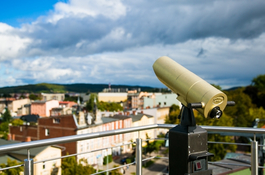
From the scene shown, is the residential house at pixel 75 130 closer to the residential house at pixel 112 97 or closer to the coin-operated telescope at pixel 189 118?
the coin-operated telescope at pixel 189 118

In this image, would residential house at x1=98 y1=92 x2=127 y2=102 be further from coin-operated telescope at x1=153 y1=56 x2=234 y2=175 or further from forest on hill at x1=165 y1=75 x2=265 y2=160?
coin-operated telescope at x1=153 y1=56 x2=234 y2=175

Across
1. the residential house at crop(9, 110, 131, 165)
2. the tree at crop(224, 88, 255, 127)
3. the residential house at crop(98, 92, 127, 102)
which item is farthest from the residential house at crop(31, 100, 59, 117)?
the tree at crop(224, 88, 255, 127)

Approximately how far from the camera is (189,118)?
1815mm

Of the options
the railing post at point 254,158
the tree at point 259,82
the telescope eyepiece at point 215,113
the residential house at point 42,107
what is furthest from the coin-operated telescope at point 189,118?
the residential house at point 42,107

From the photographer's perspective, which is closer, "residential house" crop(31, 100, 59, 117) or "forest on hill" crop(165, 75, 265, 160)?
"forest on hill" crop(165, 75, 265, 160)

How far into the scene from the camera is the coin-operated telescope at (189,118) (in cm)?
161

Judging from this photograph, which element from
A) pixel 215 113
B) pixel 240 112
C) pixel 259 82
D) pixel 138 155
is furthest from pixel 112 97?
pixel 215 113

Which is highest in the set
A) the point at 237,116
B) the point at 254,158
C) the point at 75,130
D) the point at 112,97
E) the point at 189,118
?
the point at 189,118

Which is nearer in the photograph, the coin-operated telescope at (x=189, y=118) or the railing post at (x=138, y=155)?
the coin-operated telescope at (x=189, y=118)

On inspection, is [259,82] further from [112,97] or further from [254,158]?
[112,97]

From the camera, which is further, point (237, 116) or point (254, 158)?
point (237, 116)

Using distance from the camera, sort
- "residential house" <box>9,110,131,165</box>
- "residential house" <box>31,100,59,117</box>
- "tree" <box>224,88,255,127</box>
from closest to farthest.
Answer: "residential house" <box>9,110,131,165</box>
"tree" <box>224,88,255,127</box>
"residential house" <box>31,100,59,117</box>

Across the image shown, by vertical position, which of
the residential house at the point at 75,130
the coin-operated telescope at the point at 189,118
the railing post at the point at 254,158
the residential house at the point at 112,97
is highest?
the coin-operated telescope at the point at 189,118

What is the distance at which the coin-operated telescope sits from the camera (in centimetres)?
161
